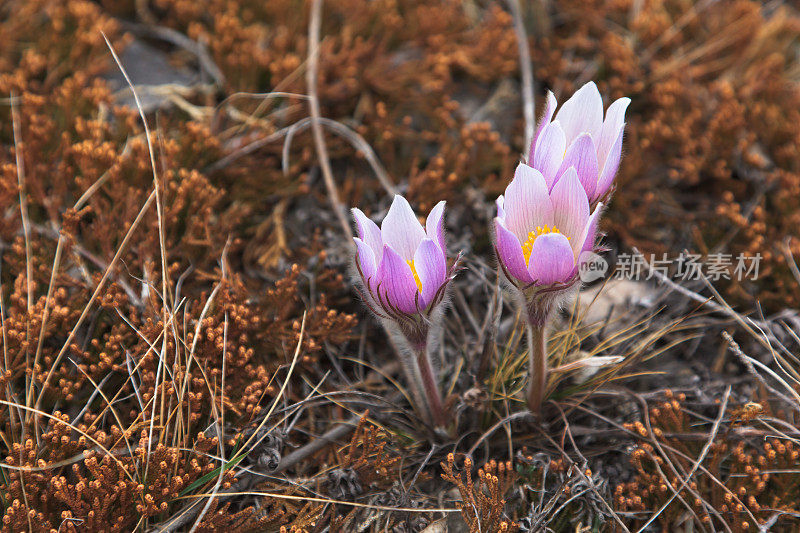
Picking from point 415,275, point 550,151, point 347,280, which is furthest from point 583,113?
point 347,280

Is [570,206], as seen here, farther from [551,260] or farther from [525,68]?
[525,68]

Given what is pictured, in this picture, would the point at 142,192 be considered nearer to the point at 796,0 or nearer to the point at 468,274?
the point at 468,274

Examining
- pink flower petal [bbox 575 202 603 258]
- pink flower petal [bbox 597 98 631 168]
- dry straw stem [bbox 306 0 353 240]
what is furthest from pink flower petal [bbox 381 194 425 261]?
dry straw stem [bbox 306 0 353 240]

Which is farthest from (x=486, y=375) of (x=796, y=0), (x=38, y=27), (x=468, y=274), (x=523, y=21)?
(x=796, y=0)

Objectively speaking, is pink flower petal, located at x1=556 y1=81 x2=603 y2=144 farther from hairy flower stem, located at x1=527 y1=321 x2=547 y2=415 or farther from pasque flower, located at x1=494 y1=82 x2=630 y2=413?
hairy flower stem, located at x1=527 y1=321 x2=547 y2=415

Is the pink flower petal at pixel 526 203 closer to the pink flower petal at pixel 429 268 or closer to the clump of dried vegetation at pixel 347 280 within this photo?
the pink flower petal at pixel 429 268

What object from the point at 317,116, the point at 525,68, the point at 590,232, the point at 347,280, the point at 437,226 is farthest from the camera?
the point at 525,68

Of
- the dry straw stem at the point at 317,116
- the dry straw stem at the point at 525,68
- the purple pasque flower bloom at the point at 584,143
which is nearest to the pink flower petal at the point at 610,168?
the purple pasque flower bloom at the point at 584,143
